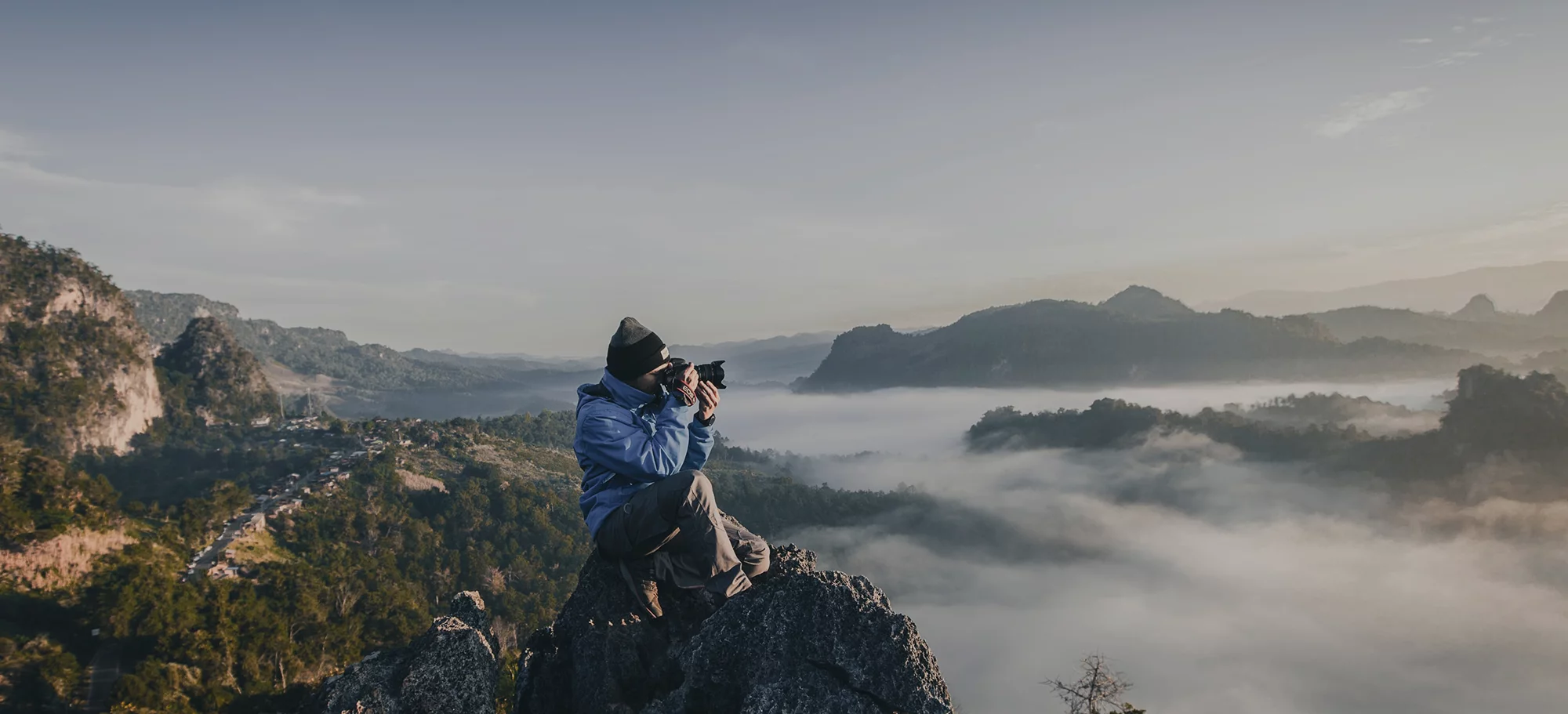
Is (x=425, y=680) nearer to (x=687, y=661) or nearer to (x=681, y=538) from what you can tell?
(x=687, y=661)

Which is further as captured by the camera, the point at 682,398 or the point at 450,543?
the point at 450,543

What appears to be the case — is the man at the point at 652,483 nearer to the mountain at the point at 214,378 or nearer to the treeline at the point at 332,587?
the treeline at the point at 332,587

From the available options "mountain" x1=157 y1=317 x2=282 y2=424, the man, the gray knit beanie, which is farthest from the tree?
"mountain" x1=157 y1=317 x2=282 y2=424

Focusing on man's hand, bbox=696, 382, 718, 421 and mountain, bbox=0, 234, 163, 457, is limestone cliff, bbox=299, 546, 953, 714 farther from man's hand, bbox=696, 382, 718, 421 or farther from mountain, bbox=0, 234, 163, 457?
mountain, bbox=0, 234, 163, 457

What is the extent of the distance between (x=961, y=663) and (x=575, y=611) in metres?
153

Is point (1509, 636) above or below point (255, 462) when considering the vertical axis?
below

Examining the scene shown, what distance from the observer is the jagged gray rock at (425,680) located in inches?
286

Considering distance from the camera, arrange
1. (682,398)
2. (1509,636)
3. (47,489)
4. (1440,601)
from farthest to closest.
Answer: (1440,601) → (1509,636) → (47,489) → (682,398)

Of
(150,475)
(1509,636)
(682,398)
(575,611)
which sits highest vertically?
(682,398)

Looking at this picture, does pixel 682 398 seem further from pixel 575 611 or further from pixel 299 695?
pixel 299 695

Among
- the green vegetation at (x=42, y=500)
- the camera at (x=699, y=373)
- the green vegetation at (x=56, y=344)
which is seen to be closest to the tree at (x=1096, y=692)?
the camera at (x=699, y=373)

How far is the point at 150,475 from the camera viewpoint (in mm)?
114062

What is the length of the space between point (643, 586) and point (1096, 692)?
12096 millimetres

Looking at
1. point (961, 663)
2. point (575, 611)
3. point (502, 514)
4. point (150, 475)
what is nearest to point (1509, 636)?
point (961, 663)
